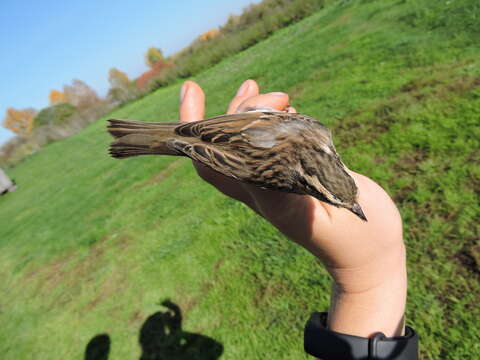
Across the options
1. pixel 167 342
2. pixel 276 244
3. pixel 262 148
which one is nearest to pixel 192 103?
pixel 262 148

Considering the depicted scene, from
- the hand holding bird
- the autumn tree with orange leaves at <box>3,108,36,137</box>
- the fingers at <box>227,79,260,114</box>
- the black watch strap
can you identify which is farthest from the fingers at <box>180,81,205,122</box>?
the autumn tree with orange leaves at <box>3,108,36,137</box>

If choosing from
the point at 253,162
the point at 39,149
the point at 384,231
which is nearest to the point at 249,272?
the point at 253,162

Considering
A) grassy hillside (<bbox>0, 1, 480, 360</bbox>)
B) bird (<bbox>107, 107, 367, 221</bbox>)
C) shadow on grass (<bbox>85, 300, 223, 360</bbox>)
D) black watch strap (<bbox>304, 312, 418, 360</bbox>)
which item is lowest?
shadow on grass (<bbox>85, 300, 223, 360</bbox>)

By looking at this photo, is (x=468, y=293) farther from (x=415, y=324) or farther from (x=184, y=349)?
(x=184, y=349)

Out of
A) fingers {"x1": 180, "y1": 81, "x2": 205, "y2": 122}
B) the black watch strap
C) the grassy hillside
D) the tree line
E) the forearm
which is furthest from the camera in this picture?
the tree line

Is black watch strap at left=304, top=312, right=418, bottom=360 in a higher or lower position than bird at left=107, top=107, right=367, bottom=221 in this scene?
lower

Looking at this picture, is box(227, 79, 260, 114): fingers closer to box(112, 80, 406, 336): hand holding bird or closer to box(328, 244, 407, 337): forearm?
box(112, 80, 406, 336): hand holding bird
